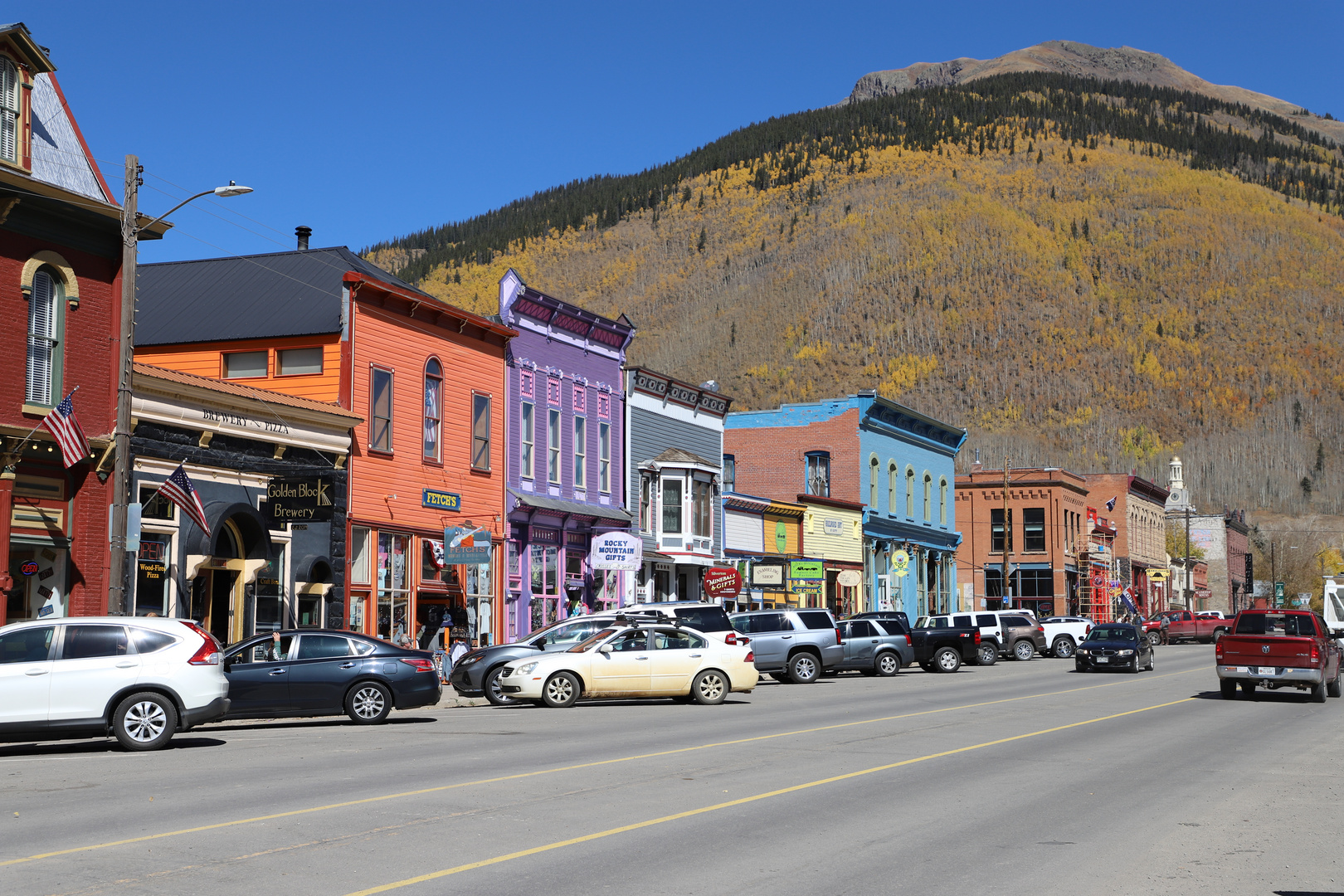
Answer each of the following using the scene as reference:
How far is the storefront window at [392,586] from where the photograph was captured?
1254 inches

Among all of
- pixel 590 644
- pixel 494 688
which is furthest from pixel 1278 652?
pixel 494 688

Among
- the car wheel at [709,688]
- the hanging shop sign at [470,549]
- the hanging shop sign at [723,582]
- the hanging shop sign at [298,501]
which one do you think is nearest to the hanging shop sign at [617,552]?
the hanging shop sign at [723,582]

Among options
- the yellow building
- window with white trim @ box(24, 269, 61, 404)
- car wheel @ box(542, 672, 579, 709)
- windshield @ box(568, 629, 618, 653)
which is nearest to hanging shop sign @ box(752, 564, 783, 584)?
the yellow building

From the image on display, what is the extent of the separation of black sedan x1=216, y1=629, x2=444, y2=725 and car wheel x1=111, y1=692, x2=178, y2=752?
11.0ft

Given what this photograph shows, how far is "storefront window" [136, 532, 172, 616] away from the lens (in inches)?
992

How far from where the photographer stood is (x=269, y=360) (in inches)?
1278

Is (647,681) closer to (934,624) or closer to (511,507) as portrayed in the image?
(511,507)

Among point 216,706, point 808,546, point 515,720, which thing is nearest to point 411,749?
point 216,706

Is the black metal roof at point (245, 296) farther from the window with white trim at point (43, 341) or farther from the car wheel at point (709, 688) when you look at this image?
the car wheel at point (709, 688)

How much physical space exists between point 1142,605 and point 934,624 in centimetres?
6150

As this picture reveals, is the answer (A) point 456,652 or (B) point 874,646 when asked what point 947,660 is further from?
(A) point 456,652

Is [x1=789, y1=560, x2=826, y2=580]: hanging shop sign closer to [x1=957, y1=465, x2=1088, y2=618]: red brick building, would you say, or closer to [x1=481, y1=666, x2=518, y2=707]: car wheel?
[x1=481, y1=666, x2=518, y2=707]: car wheel

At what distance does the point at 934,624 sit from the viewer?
45188 millimetres

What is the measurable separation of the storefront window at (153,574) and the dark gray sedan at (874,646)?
17807mm
